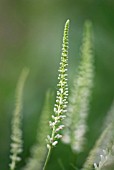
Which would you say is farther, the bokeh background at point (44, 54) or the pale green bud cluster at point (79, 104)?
the bokeh background at point (44, 54)

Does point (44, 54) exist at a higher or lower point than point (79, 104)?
higher

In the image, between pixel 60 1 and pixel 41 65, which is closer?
pixel 41 65

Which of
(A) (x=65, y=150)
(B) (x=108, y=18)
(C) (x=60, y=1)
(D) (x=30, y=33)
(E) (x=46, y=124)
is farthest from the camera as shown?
(D) (x=30, y=33)

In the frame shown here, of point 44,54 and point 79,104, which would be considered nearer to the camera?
point 79,104

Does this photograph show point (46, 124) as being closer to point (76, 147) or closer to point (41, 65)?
point (76, 147)

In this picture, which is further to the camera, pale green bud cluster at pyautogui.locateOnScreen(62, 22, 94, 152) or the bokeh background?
the bokeh background

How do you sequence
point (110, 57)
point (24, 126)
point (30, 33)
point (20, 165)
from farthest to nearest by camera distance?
point (30, 33), point (110, 57), point (24, 126), point (20, 165)

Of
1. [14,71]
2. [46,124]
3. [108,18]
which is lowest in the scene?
[46,124]

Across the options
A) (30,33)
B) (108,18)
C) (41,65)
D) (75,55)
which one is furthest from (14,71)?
(30,33)
